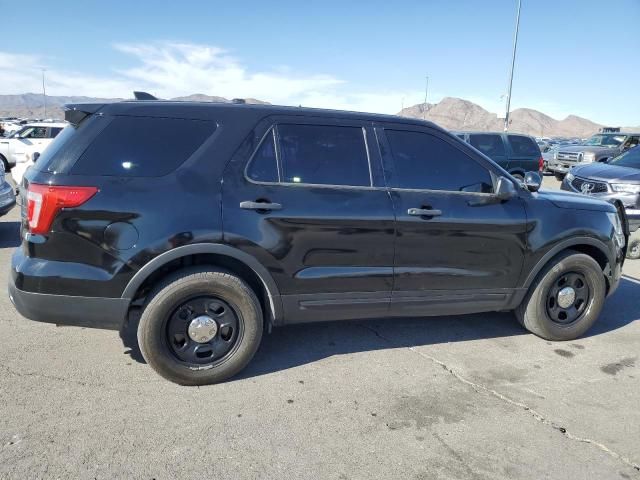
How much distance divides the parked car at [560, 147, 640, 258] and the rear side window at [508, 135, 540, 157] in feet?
15.9

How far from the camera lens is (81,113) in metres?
3.12

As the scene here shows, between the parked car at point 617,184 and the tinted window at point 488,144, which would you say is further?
the tinted window at point 488,144

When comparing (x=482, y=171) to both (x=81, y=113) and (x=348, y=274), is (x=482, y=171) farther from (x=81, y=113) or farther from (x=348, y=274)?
(x=81, y=113)

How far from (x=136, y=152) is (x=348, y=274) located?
1.66 meters

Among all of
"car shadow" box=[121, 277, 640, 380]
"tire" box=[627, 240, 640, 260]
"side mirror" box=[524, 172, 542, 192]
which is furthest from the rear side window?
"side mirror" box=[524, 172, 542, 192]

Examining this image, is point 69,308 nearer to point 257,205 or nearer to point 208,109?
point 257,205

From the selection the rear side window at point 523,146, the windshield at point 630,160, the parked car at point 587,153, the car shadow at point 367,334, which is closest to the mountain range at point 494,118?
the parked car at point 587,153

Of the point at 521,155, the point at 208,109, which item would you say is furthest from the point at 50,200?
the point at 521,155

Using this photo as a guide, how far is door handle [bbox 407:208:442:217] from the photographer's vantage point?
352 cm

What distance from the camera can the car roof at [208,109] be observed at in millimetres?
3139

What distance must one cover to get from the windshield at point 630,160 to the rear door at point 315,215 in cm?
811

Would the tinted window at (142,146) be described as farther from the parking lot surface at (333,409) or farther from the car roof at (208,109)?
the parking lot surface at (333,409)

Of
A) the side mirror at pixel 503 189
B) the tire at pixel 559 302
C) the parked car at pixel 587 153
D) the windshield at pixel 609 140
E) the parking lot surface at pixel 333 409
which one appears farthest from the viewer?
the windshield at pixel 609 140

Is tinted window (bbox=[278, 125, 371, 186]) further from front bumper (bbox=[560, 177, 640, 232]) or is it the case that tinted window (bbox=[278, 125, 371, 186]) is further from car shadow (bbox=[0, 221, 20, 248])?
front bumper (bbox=[560, 177, 640, 232])
